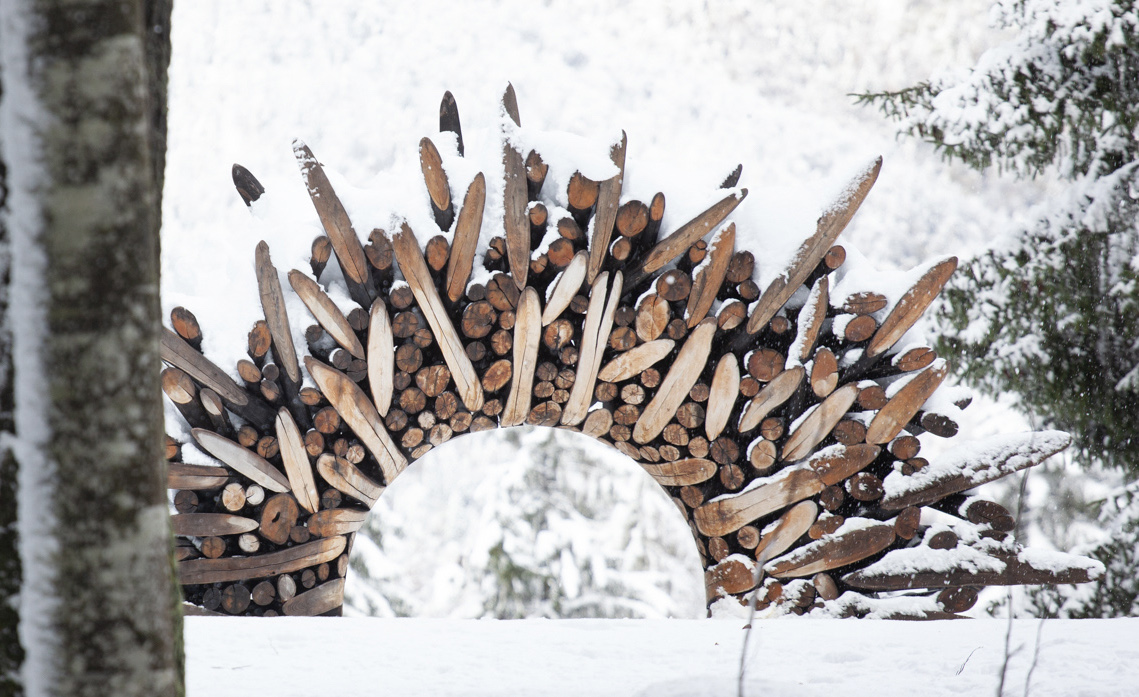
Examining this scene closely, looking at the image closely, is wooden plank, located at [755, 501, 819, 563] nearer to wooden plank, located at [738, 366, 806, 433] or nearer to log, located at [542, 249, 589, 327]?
wooden plank, located at [738, 366, 806, 433]

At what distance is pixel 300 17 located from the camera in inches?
598

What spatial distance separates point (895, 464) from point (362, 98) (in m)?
12.6

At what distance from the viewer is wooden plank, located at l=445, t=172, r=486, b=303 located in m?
2.12

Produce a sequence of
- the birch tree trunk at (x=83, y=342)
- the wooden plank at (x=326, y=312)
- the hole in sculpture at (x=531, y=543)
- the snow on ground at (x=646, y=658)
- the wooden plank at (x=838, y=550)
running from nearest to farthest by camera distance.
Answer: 1. the birch tree trunk at (x=83, y=342)
2. the snow on ground at (x=646, y=658)
3. the wooden plank at (x=326, y=312)
4. the wooden plank at (x=838, y=550)
5. the hole in sculpture at (x=531, y=543)

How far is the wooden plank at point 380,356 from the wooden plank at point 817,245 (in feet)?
3.16

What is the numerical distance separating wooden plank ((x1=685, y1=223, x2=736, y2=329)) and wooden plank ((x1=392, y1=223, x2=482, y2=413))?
1.51 ft

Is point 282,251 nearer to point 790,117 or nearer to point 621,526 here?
point 621,526

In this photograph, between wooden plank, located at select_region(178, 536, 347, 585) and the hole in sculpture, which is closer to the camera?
wooden plank, located at select_region(178, 536, 347, 585)

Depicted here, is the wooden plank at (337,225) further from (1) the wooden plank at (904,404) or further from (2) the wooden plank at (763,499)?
(1) the wooden plank at (904,404)

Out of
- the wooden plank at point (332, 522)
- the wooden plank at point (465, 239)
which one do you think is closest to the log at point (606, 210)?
the wooden plank at point (465, 239)

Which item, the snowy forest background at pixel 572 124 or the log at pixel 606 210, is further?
the snowy forest background at pixel 572 124

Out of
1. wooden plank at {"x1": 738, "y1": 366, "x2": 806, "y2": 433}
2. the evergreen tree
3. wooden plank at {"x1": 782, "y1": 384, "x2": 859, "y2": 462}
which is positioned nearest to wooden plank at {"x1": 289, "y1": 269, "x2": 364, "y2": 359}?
wooden plank at {"x1": 738, "y1": 366, "x2": 806, "y2": 433}

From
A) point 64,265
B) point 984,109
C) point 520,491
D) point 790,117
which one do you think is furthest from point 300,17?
point 64,265

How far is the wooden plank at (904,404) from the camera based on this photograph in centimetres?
215
